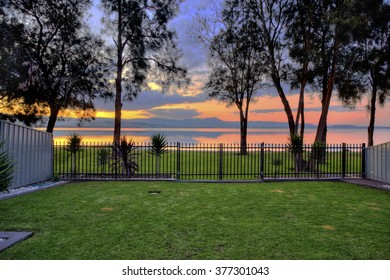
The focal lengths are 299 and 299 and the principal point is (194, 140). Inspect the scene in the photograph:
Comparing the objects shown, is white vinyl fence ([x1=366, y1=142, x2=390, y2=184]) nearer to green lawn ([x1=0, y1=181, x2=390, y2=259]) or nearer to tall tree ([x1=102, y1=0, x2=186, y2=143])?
green lawn ([x1=0, y1=181, x2=390, y2=259])

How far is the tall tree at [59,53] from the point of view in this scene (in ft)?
64.7

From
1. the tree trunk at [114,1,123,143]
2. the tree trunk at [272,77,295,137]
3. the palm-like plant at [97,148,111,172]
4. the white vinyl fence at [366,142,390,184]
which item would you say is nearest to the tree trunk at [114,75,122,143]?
the tree trunk at [114,1,123,143]

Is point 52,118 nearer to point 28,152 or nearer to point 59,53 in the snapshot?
point 59,53

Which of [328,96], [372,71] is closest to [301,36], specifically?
[328,96]

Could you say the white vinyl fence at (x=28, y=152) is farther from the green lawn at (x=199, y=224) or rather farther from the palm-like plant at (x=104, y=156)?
the palm-like plant at (x=104, y=156)

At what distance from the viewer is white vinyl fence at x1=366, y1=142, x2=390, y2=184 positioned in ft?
39.8

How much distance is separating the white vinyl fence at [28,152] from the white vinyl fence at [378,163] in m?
13.7

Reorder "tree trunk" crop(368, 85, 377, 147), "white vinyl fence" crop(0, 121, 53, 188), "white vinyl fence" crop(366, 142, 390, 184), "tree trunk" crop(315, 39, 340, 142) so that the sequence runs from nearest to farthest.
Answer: "white vinyl fence" crop(0, 121, 53, 188) → "white vinyl fence" crop(366, 142, 390, 184) → "tree trunk" crop(315, 39, 340, 142) → "tree trunk" crop(368, 85, 377, 147)

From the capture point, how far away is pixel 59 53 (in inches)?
809

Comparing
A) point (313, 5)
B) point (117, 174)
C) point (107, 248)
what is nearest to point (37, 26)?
point (117, 174)

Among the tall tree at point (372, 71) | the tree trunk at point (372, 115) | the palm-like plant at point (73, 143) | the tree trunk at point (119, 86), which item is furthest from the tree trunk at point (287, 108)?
the palm-like plant at point (73, 143)

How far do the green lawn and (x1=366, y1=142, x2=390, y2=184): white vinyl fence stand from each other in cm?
230

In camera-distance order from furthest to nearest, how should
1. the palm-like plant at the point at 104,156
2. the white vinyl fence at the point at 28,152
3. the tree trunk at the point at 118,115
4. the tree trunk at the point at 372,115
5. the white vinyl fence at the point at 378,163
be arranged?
the tree trunk at the point at 372,115
the tree trunk at the point at 118,115
the palm-like plant at the point at 104,156
the white vinyl fence at the point at 378,163
the white vinyl fence at the point at 28,152

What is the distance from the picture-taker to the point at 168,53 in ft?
67.5
